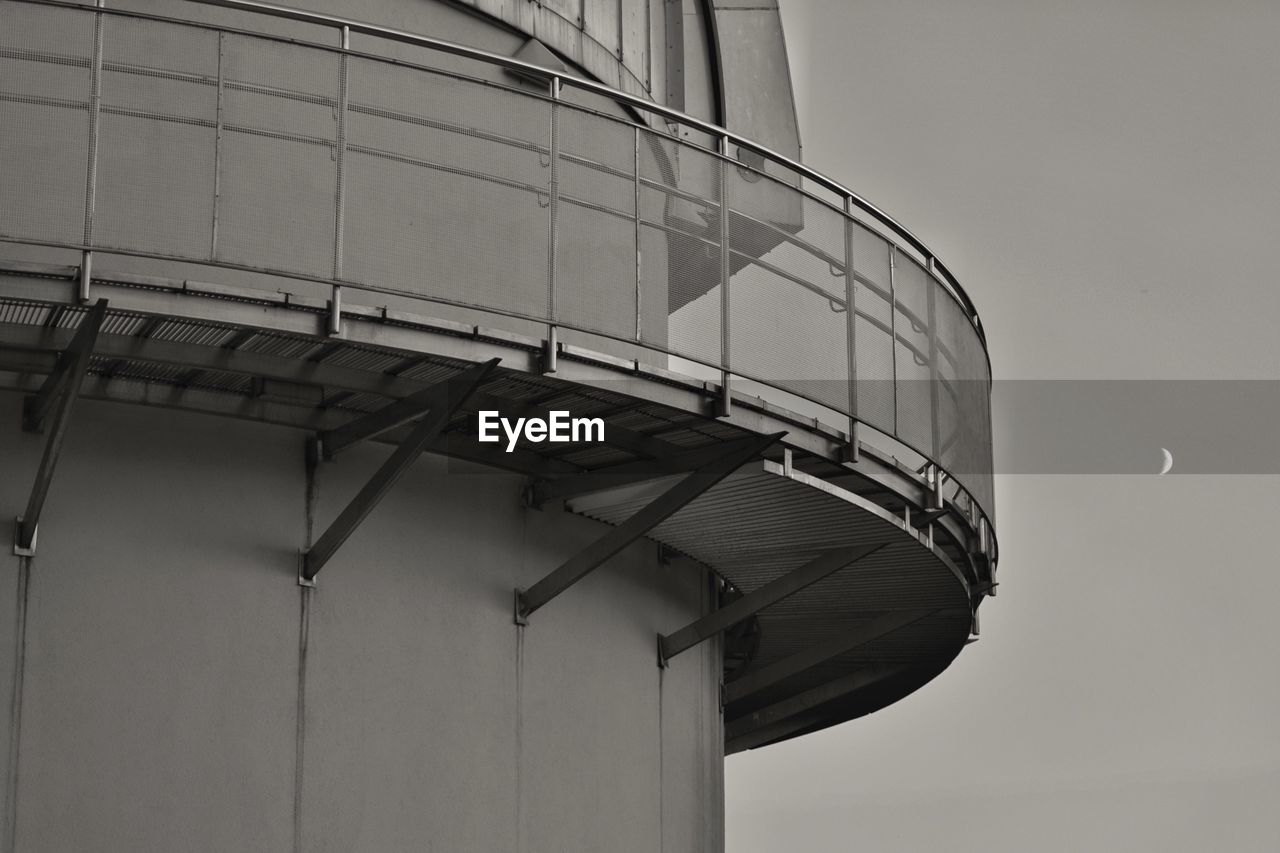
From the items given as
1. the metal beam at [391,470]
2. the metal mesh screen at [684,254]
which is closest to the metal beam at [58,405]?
the metal beam at [391,470]

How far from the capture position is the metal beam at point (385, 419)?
12.3m

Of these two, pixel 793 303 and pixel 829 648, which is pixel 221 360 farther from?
pixel 829 648

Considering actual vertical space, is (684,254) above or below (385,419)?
above

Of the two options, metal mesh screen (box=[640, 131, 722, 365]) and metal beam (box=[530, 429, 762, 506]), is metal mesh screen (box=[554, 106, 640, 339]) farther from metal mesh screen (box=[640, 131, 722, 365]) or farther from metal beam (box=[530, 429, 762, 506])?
metal beam (box=[530, 429, 762, 506])

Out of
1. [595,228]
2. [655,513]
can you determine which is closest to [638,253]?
[595,228]

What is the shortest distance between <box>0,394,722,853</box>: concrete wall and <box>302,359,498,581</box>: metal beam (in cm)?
21

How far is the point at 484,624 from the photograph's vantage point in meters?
13.8

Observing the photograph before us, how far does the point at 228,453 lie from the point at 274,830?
7.99ft

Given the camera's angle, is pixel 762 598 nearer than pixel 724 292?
No

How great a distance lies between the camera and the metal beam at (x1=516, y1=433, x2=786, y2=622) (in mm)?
13156

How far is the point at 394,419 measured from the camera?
12.7 meters

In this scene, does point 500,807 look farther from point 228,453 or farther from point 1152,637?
point 1152,637

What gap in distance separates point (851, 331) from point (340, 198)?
414 cm

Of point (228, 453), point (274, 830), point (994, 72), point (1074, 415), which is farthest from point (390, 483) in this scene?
point (994, 72)
